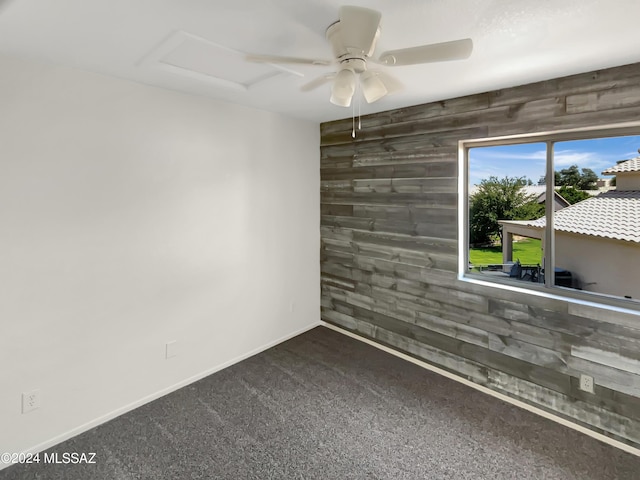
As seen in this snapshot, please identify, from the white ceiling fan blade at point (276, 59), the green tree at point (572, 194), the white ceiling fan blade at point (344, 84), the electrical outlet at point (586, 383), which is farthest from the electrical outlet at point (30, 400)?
the green tree at point (572, 194)

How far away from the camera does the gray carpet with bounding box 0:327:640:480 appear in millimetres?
1979

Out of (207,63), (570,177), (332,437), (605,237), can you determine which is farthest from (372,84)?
(332,437)

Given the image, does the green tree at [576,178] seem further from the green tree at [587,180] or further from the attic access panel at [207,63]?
the attic access panel at [207,63]

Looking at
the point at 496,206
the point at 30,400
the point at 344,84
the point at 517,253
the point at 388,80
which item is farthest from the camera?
the point at 496,206

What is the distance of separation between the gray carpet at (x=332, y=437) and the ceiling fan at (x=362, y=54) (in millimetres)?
2124

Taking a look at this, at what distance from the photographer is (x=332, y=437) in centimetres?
224

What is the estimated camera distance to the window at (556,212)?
2270 mm

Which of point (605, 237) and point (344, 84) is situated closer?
point (344, 84)

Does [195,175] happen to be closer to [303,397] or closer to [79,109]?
[79,109]

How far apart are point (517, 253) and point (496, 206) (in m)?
0.43

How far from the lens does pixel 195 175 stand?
281 centimetres

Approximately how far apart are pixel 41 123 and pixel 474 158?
3.18m

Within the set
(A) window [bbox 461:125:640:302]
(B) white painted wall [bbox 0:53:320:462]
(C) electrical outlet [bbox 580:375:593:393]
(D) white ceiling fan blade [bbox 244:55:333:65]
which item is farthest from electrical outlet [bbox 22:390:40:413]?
(C) electrical outlet [bbox 580:375:593:393]

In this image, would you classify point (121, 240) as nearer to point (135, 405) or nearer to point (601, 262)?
point (135, 405)
